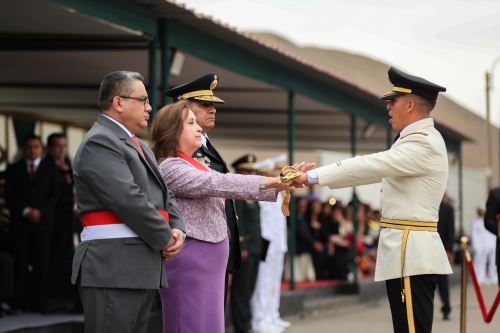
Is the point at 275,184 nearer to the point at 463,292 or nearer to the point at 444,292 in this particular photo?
the point at 463,292

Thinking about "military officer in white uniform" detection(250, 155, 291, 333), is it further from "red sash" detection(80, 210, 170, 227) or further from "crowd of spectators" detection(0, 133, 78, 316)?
"red sash" detection(80, 210, 170, 227)

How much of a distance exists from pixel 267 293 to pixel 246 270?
40.9 inches

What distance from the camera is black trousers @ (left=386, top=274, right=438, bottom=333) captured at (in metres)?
6.01

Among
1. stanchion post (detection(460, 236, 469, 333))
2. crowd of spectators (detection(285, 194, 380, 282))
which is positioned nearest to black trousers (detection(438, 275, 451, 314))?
crowd of spectators (detection(285, 194, 380, 282))

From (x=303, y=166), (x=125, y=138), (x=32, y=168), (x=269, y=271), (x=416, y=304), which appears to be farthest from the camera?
(x=269, y=271)

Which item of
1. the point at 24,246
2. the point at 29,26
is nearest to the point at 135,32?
the point at 29,26

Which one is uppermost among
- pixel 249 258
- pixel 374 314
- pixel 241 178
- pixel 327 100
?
pixel 327 100

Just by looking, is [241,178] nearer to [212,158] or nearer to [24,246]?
[212,158]

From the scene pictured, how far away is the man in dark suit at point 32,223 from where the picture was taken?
10562 mm

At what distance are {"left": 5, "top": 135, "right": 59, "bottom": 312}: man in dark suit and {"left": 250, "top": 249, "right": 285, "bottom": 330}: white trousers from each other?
2.98m

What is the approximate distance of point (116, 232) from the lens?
17.3 feet

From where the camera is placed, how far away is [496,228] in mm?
11586

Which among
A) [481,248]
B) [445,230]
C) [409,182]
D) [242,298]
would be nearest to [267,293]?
[242,298]

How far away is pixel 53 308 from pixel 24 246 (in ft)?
2.78
